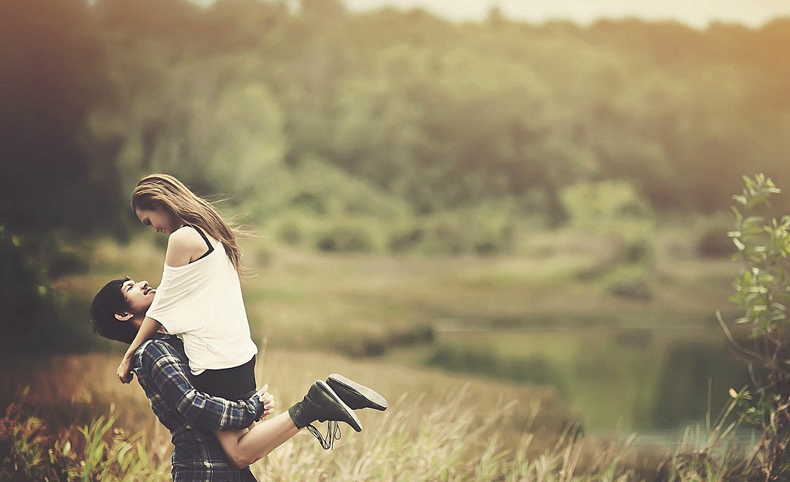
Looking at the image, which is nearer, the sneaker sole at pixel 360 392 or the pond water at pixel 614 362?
the sneaker sole at pixel 360 392

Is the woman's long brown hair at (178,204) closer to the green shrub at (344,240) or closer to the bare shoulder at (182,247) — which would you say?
the bare shoulder at (182,247)

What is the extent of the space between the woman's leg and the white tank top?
243 mm

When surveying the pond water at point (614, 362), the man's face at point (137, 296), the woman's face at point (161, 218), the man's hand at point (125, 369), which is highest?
the woman's face at point (161, 218)

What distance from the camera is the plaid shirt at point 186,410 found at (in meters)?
2.37

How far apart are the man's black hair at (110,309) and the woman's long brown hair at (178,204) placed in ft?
1.01

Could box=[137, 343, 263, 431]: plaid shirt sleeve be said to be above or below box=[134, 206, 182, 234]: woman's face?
below

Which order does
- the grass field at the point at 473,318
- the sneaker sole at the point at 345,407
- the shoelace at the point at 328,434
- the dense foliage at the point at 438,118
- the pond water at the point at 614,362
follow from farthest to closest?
the dense foliage at the point at 438,118 < the pond water at the point at 614,362 < the grass field at the point at 473,318 < the shoelace at the point at 328,434 < the sneaker sole at the point at 345,407

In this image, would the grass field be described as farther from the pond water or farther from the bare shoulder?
the bare shoulder

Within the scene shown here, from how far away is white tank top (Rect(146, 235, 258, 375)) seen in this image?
2396 millimetres

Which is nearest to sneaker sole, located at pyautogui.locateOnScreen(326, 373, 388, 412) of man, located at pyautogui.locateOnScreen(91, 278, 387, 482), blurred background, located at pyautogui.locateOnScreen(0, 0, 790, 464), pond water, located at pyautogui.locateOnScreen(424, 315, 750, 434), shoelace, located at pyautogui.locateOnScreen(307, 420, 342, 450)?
man, located at pyautogui.locateOnScreen(91, 278, 387, 482)

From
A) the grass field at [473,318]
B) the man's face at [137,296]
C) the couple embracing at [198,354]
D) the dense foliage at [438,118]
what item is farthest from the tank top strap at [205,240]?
the dense foliage at [438,118]

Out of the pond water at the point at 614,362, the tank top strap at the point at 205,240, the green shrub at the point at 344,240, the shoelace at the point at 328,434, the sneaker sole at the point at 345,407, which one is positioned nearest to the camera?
the sneaker sole at the point at 345,407

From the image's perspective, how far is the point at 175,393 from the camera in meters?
2.36

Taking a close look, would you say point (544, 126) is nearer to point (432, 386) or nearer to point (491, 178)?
point (491, 178)
